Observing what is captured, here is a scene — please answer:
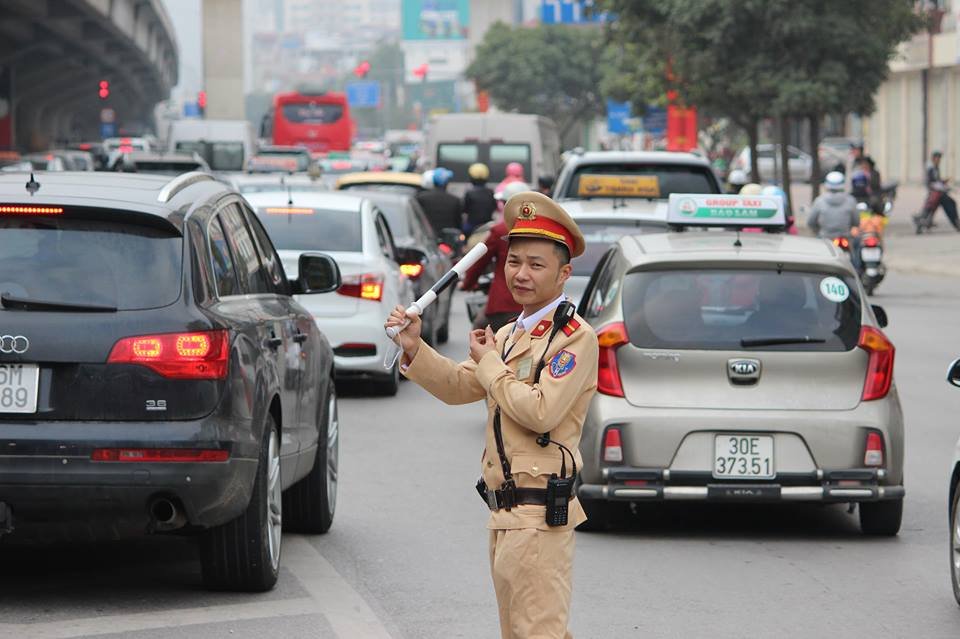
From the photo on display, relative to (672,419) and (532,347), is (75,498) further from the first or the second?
(672,419)

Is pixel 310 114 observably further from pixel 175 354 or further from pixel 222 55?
pixel 175 354

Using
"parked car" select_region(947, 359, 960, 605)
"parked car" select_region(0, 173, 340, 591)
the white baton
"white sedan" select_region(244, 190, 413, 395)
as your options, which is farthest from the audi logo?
"white sedan" select_region(244, 190, 413, 395)

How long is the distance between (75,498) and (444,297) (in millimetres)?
11848

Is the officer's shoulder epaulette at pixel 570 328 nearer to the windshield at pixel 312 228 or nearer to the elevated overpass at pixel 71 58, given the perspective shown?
the windshield at pixel 312 228

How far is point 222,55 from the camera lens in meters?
91.6

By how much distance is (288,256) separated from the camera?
14125 mm

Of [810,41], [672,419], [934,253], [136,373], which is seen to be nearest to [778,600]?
[672,419]

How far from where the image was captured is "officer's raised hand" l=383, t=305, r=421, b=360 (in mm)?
4766

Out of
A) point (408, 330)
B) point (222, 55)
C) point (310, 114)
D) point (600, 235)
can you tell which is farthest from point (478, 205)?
point (222, 55)

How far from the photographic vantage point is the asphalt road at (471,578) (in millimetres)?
6918

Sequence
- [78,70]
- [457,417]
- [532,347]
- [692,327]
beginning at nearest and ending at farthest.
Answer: [532,347], [692,327], [457,417], [78,70]

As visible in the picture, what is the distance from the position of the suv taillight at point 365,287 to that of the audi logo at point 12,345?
7.90m

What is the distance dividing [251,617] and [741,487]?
2.59 metres

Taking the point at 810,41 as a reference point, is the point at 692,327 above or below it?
below
